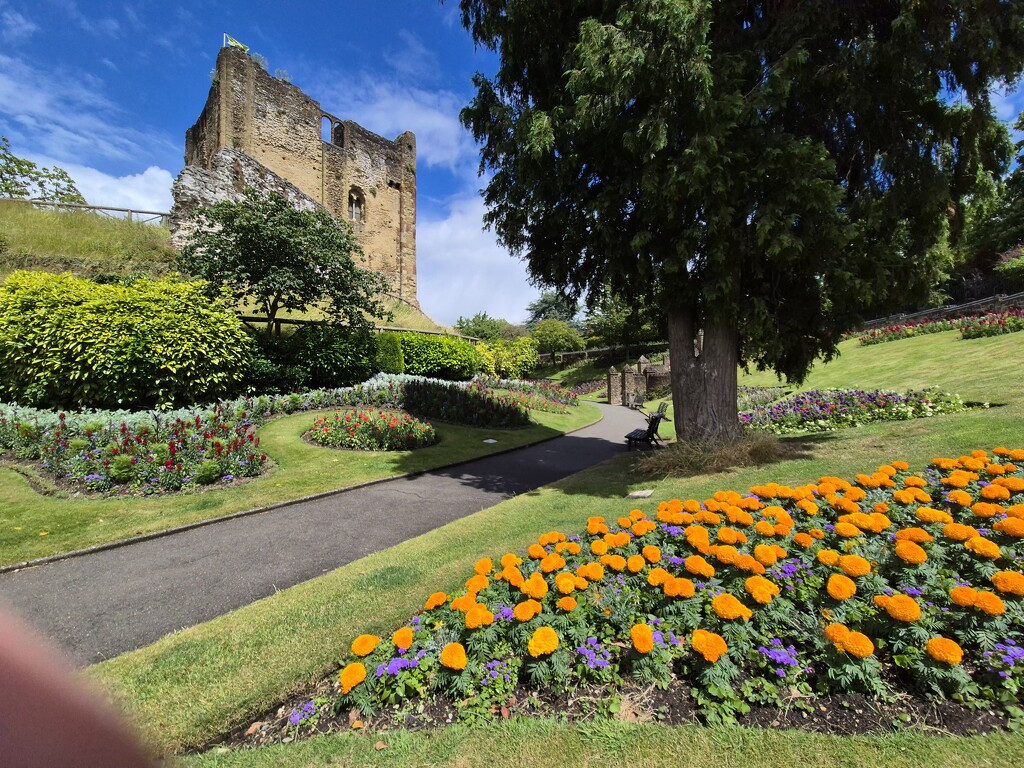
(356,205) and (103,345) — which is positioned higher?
(356,205)

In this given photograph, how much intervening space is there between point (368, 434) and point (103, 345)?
17.3ft

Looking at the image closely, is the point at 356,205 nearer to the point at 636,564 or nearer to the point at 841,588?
the point at 636,564

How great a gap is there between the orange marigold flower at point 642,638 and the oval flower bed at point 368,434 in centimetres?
726

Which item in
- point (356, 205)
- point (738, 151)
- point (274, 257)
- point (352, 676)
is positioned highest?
point (356, 205)

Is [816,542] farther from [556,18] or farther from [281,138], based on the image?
[281,138]

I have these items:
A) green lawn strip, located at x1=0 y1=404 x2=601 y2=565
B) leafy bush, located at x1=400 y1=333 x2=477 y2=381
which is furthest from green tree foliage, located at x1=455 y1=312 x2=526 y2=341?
green lawn strip, located at x1=0 y1=404 x2=601 y2=565

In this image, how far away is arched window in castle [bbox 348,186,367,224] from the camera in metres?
29.3

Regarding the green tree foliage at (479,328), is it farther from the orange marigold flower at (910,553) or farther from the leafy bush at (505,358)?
the orange marigold flower at (910,553)

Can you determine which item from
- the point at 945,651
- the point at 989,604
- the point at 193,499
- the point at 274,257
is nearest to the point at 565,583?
the point at 945,651

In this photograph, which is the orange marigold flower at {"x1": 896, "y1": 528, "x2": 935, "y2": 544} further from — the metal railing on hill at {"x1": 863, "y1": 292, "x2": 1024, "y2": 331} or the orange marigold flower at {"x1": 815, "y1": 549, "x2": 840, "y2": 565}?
the metal railing on hill at {"x1": 863, "y1": 292, "x2": 1024, "y2": 331}

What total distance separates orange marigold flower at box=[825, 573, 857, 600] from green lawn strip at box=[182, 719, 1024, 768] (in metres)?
0.58

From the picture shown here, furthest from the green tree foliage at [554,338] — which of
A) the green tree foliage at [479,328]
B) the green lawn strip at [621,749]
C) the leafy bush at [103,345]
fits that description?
the green lawn strip at [621,749]

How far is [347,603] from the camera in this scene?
10.8ft

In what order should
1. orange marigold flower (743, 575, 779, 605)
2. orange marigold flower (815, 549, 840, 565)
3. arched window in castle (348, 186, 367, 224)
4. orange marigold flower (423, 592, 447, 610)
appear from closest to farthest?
1. orange marigold flower (743, 575, 779, 605)
2. orange marigold flower (815, 549, 840, 565)
3. orange marigold flower (423, 592, 447, 610)
4. arched window in castle (348, 186, 367, 224)
